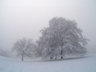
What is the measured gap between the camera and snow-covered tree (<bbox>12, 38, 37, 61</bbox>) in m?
2.90

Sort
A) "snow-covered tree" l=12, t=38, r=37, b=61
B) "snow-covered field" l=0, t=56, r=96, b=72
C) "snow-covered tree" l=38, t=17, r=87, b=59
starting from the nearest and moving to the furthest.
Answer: "snow-covered field" l=0, t=56, r=96, b=72 < "snow-covered tree" l=38, t=17, r=87, b=59 < "snow-covered tree" l=12, t=38, r=37, b=61

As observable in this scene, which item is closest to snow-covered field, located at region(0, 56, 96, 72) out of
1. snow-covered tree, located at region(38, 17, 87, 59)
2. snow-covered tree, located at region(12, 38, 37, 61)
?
snow-covered tree, located at region(38, 17, 87, 59)

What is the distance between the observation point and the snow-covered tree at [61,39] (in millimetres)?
2771

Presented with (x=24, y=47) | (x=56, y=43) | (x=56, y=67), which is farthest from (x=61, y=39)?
(x=56, y=67)

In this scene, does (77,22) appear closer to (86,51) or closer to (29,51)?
(86,51)

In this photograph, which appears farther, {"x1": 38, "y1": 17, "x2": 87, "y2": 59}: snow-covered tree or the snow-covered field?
{"x1": 38, "y1": 17, "x2": 87, "y2": 59}: snow-covered tree

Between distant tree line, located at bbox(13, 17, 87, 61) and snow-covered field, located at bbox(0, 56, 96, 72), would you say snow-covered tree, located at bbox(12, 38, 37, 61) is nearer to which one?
distant tree line, located at bbox(13, 17, 87, 61)

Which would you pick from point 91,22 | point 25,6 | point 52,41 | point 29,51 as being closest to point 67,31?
point 52,41

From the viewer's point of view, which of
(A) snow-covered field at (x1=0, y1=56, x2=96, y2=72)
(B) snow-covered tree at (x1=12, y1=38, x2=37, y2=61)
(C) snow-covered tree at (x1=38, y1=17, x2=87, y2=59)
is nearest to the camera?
(A) snow-covered field at (x1=0, y1=56, x2=96, y2=72)

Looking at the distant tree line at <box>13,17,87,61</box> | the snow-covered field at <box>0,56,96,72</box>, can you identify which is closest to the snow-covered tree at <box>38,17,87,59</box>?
the distant tree line at <box>13,17,87,61</box>

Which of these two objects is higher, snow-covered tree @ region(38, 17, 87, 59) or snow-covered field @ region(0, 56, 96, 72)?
snow-covered tree @ region(38, 17, 87, 59)

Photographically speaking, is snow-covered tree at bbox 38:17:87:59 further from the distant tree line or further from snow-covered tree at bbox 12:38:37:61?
snow-covered tree at bbox 12:38:37:61

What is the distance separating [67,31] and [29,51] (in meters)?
1.04

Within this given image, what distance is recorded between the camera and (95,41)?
2.93m
